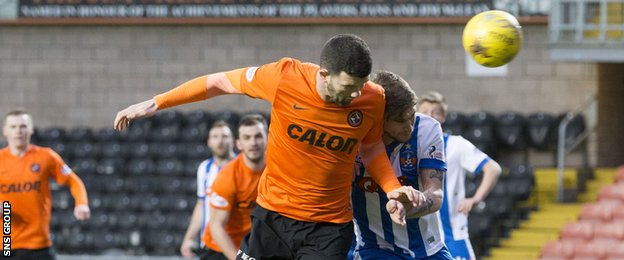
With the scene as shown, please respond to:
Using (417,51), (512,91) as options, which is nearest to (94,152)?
(417,51)

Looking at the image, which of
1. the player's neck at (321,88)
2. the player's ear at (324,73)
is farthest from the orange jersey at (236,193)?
the player's ear at (324,73)

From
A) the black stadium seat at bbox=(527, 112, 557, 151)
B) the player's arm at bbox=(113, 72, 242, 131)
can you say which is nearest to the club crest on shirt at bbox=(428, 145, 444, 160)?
the player's arm at bbox=(113, 72, 242, 131)

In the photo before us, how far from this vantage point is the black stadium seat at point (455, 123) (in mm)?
15250

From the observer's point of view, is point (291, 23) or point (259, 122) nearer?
point (259, 122)

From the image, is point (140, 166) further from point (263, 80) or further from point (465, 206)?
point (263, 80)

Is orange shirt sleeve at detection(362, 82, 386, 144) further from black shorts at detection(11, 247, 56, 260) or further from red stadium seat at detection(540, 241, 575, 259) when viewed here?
red stadium seat at detection(540, 241, 575, 259)

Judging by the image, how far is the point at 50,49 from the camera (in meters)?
18.3

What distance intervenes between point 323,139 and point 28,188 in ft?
13.9

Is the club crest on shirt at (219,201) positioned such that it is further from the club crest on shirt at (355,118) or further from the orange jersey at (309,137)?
the club crest on shirt at (355,118)

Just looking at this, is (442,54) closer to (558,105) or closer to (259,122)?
(558,105)

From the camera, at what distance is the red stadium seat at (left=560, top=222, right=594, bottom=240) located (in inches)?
534

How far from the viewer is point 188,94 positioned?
18.5 ft

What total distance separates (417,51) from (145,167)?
13.4 ft

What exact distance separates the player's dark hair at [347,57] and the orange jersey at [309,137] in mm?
283
